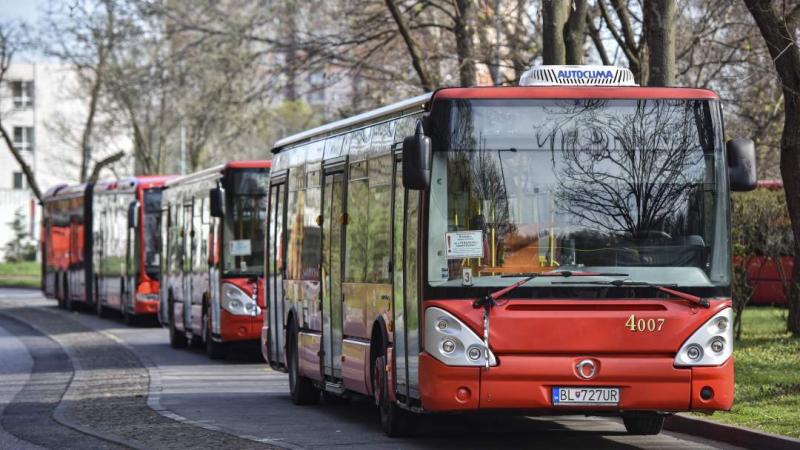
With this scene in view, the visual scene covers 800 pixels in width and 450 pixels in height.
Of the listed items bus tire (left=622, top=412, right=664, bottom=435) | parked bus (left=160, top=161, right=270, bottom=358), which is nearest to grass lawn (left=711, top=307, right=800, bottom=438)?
bus tire (left=622, top=412, right=664, bottom=435)

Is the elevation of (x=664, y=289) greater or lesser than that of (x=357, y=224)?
lesser

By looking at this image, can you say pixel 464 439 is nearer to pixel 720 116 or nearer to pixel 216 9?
pixel 720 116

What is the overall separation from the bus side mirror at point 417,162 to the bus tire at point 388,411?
90.3 inches

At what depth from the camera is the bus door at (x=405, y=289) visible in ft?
43.4

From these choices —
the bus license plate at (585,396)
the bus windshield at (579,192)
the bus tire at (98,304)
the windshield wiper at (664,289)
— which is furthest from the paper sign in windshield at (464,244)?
the bus tire at (98,304)

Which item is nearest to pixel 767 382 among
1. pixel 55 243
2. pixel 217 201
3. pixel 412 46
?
pixel 217 201

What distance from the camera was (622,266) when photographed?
12.8m

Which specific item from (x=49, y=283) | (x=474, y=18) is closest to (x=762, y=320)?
(x=474, y=18)

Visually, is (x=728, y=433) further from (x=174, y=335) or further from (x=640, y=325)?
(x=174, y=335)

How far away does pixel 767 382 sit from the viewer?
59.8 feet

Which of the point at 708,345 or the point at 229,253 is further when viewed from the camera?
the point at 229,253

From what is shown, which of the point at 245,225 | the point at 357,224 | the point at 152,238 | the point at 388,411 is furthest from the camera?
the point at 152,238

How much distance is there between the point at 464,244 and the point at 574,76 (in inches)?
65.2

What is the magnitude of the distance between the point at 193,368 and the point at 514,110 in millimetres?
12687
